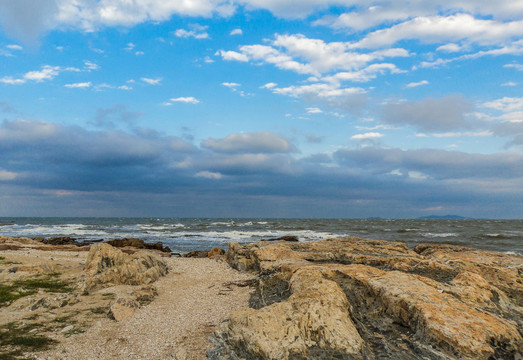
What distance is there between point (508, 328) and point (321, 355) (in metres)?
3.03

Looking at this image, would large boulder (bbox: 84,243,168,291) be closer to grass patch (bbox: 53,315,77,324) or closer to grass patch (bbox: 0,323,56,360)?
grass patch (bbox: 53,315,77,324)

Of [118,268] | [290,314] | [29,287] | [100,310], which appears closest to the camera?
[290,314]

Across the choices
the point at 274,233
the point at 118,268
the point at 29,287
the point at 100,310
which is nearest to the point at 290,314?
the point at 100,310

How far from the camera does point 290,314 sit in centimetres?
577

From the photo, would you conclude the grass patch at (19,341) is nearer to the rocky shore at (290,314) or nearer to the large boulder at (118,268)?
the rocky shore at (290,314)

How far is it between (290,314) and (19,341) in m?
5.75

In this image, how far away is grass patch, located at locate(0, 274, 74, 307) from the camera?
965cm

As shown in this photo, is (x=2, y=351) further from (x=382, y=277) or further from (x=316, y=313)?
(x=382, y=277)

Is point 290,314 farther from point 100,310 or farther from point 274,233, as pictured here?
point 274,233

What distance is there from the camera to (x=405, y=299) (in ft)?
19.4

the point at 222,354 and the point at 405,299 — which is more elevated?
the point at 405,299

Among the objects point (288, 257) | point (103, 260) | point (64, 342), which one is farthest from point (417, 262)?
point (103, 260)

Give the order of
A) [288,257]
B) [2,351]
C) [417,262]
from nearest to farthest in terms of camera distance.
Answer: [2,351] → [417,262] → [288,257]

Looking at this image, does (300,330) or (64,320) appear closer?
(300,330)
